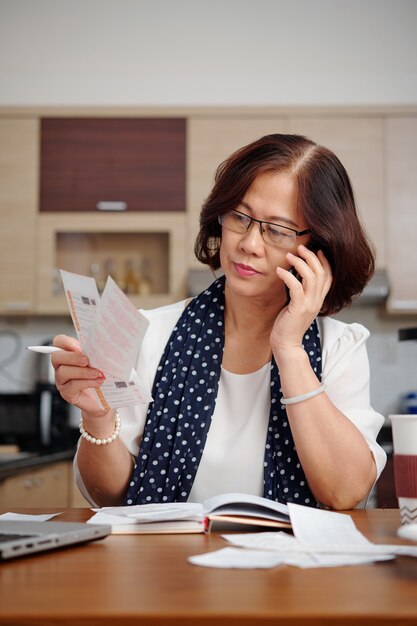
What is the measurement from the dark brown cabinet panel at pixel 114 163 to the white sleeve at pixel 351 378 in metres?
2.56

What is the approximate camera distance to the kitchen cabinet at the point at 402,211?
4.04 meters

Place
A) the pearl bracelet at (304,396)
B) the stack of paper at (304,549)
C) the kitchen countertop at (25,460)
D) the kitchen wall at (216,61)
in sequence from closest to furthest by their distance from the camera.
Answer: the stack of paper at (304,549) → the pearl bracelet at (304,396) → the kitchen countertop at (25,460) → the kitchen wall at (216,61)

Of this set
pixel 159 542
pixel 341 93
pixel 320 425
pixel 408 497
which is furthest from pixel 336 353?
pixel 341 93

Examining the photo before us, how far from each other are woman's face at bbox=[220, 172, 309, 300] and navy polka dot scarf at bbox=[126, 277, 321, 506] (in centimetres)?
17

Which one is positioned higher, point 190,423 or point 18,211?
point 18,211

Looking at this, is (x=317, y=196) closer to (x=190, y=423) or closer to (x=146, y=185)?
(x=190, y=423)

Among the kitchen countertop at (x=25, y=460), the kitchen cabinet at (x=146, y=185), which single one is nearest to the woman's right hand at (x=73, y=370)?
the kitchen countertop at (x=25, y=460)

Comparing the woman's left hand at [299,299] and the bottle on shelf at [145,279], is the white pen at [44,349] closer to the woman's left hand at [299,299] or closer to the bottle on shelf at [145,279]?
the woman's left hand at [299,299]

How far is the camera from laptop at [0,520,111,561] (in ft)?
2.94

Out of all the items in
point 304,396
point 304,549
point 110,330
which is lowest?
point 304,549

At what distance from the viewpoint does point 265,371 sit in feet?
5.49

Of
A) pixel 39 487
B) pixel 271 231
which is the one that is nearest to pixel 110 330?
pixel 271 231

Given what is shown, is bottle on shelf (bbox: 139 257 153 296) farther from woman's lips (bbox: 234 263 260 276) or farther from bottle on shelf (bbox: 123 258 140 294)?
woman's lips (bbox: 234 263 260 276)

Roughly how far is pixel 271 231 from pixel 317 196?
115 mm
